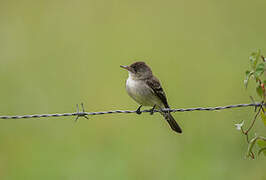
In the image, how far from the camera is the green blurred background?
9.39 metres

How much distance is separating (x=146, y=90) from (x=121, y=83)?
3877 mm

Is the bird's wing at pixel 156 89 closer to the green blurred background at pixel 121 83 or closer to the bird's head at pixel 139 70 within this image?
the bird's head at pixel 139 70

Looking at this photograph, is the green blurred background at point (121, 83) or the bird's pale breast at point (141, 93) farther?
the green blurred background at point (121, 83)

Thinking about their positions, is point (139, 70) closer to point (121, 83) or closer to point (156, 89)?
point (156, 89)

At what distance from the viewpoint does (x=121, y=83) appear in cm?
1227

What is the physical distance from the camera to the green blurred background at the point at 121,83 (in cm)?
939

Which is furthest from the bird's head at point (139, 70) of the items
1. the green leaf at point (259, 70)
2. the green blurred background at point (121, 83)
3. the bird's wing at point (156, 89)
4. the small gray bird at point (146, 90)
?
the green leaf at point (259, 70)

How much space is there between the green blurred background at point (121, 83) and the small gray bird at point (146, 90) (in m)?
1.10

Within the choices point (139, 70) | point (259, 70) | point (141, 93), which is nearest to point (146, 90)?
point (141, 93)

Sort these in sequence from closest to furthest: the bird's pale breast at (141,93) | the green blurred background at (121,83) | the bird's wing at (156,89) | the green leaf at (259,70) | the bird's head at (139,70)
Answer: the green leaf at (259,70)
the bird's pale breast at (141,93)
the bird's wing at (156,89)
the bird's head at (139,70)
the green blurred background at (121,83)

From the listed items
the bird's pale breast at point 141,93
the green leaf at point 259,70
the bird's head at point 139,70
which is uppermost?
the bird's head at point 139,70

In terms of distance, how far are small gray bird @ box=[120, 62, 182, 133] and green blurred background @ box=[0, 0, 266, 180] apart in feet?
3.60

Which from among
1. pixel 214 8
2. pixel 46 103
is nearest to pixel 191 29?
pixel 214 8

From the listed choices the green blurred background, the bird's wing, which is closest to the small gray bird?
the bird's wing
